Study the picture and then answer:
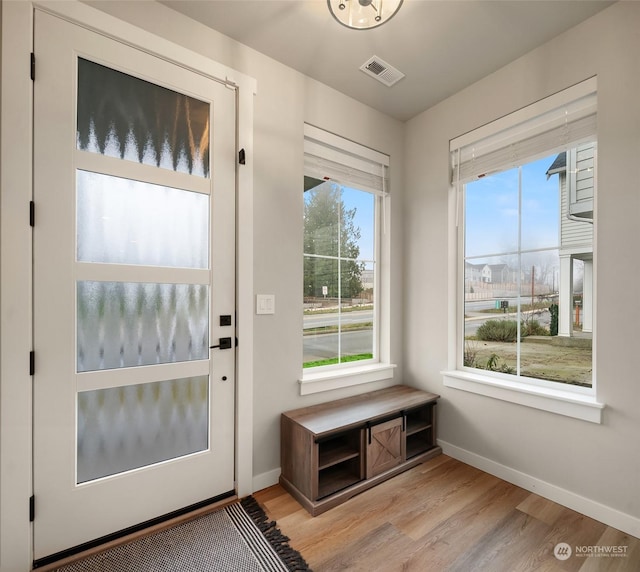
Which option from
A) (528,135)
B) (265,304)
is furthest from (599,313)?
(265,304)

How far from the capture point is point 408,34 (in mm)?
1905

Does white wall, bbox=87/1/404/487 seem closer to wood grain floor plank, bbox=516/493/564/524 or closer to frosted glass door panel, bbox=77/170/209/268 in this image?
frosted glass door panel, bbox=77/170/209/268

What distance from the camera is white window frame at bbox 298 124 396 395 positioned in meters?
2.37

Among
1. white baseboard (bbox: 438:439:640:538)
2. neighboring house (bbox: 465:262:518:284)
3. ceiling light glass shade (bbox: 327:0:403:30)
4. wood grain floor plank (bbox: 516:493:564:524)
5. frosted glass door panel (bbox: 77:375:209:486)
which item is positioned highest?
ceiling light glass shade (bbox: 327:0:403:30)

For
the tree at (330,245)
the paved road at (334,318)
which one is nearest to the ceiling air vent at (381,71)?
the tree at (330,245)

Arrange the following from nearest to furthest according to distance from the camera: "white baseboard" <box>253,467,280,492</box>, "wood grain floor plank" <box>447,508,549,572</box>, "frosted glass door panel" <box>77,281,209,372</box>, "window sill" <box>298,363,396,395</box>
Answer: "wood grain floor plank" <box>447,508,549,572</box> < "frosted glass door panel" <box>77,281,209,372</box> < "white baseboard" <box>253,467,280,492</box> < "window sill" <box>298,363,396,395</box>

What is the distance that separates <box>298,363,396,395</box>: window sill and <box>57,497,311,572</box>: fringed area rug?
2.67 ft

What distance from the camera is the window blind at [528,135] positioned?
1.88 meters

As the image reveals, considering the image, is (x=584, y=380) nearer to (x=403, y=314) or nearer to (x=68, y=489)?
(x=403, y=314)

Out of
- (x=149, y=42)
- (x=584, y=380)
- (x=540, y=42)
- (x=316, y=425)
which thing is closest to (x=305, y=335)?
(x=316, y=425)

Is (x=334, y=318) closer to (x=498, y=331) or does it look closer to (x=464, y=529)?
(x=498, y=331)

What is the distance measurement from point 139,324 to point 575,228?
8.72ft

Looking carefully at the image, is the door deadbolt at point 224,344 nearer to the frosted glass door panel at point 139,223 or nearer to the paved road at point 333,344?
the frosted glass door panel at point 139,223

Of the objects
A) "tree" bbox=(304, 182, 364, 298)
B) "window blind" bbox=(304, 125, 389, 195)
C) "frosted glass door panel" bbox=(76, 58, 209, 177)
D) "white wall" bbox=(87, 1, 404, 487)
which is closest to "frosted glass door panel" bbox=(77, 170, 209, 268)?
"frosted glass door panel" bbox=(76, 58, 209, 177)
